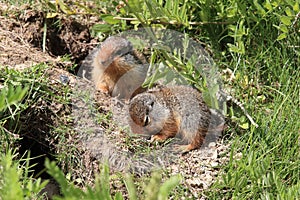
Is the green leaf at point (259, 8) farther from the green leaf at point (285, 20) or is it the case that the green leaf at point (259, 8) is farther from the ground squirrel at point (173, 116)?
the ground squirrel at point (173, 116)

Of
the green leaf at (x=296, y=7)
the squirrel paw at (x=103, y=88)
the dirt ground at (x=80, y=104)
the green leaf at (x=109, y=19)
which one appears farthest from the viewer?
the squirrel paw at (x=103, y=88)

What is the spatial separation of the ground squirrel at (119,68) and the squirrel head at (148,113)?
396 millimetres

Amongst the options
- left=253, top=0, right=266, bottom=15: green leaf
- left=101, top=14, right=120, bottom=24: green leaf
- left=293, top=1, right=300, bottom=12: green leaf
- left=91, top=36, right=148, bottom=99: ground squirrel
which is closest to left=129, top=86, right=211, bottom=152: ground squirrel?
left=91, top=36, right=148, bottom=99: ground squirrel

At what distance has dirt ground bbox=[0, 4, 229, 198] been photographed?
3.85 m

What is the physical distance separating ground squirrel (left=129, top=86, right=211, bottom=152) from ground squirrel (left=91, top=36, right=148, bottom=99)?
1.17ft

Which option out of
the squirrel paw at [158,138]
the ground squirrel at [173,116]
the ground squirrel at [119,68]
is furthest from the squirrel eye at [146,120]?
the ground squirrel at [119,68]

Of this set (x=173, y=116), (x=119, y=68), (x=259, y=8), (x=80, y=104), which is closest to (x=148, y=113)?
(x=173, y=116)

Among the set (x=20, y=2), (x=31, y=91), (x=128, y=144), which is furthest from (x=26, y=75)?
(x=20, y=2)

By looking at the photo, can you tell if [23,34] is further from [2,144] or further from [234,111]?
[234,111]

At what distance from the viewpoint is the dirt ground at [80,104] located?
385 cm

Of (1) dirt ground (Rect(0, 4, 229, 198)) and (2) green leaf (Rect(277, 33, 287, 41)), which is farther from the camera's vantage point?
(2) green leaf (Rect(277, 33, 287, 41))

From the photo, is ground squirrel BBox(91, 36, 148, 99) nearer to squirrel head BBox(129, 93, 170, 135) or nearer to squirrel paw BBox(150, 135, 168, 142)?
squirrel head BBox(129, 93, 170, 135)

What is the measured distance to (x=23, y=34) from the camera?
15.6ft

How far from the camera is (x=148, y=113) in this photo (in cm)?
419
